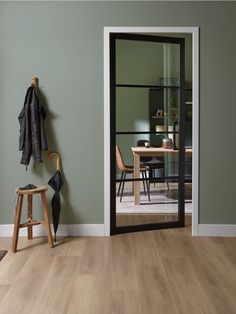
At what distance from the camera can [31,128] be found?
4.23m

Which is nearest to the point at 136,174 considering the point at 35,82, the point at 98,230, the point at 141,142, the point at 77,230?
the point at 141,142

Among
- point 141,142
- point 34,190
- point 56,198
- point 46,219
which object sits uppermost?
point 141,142

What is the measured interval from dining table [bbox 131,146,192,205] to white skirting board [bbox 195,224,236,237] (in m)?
0.75

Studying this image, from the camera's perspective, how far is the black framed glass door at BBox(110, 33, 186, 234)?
4.45 m

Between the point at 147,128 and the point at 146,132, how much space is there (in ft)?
0.15

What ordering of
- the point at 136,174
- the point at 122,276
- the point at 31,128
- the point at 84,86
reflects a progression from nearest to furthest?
the point at 122,276
the point at 31,128
the point at 84,86
the point at 136,174

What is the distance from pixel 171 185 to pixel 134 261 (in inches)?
51.4

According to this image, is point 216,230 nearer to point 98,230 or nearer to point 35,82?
point 98,230

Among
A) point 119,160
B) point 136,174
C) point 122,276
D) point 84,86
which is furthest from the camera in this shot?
point 136,174

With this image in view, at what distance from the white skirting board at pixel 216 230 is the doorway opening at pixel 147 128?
8cm

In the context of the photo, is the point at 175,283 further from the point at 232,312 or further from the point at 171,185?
the point at 171,185

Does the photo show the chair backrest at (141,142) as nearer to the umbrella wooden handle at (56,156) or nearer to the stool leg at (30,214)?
the umbrella wooden handle at (56,156)

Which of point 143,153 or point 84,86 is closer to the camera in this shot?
point 84,86

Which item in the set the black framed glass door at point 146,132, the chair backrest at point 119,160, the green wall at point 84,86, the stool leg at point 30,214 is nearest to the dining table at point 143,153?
the black framed glass door at point 146,132
